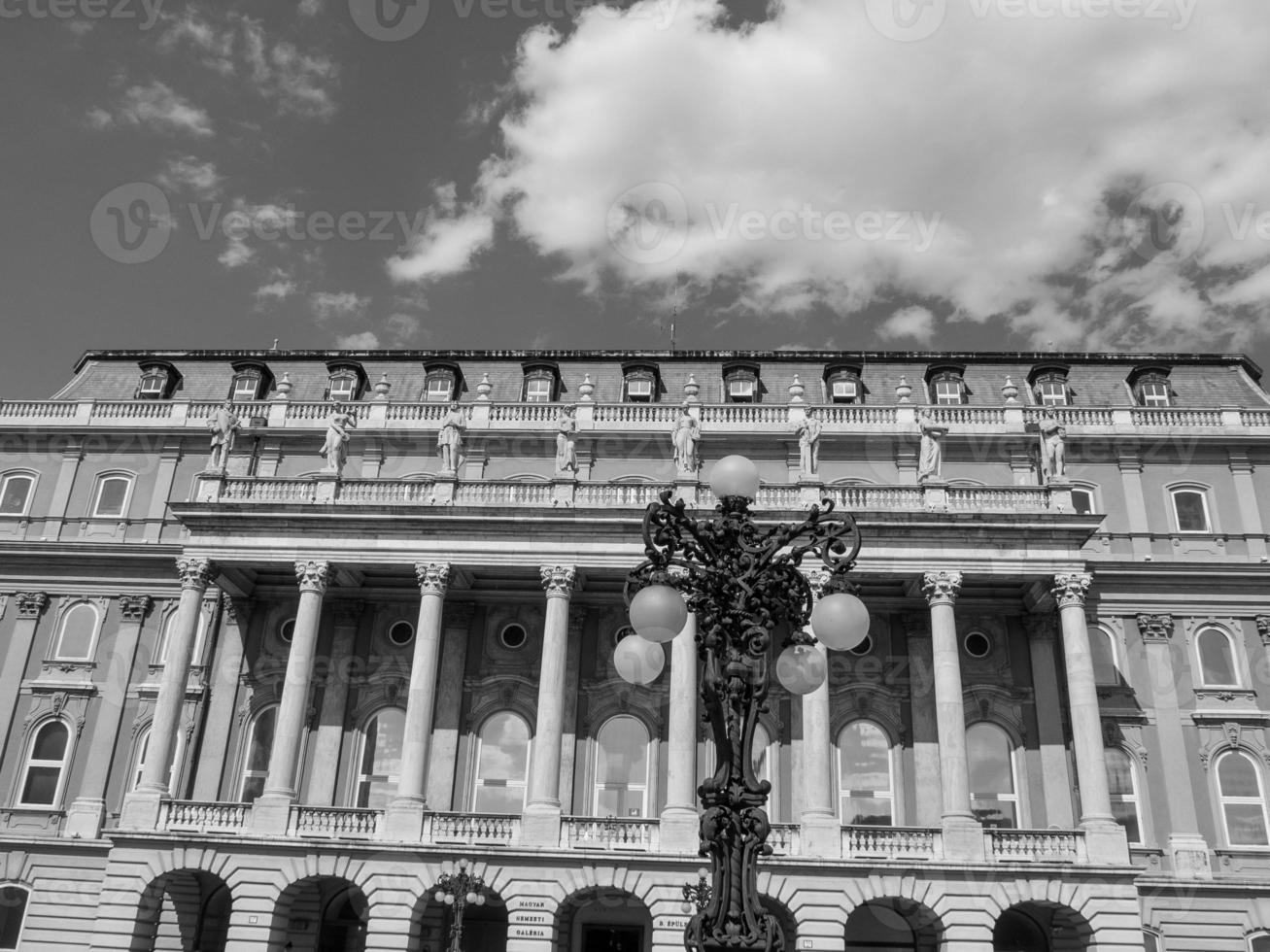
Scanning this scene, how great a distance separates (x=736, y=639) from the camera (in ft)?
35.4

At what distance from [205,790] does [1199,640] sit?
101 feet

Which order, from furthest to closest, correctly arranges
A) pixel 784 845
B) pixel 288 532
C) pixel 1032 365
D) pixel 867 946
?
pixel 1032 365
pixel 288 532
pixel 867 946
pixel 784 845

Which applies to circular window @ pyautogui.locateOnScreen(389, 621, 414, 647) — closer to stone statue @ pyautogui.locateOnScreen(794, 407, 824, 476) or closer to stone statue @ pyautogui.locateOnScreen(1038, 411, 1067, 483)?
stone statue @ pyautogui.locateOnScreen(794, 407, 824, 476)

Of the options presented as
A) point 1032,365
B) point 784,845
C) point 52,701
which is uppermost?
point 1032,365

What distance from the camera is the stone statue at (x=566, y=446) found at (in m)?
33.7

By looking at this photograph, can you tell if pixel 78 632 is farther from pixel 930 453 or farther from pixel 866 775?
pixel 930 453

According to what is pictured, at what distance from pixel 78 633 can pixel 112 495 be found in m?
5.05

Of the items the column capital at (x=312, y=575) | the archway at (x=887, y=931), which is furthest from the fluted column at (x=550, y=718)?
the archway at (x=887, y=931)

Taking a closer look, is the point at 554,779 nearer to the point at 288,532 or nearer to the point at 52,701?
the point at 288,532

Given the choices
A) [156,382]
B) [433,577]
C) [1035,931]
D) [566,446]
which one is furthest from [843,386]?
[156,382]

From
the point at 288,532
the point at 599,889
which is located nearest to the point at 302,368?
the point at 288,532

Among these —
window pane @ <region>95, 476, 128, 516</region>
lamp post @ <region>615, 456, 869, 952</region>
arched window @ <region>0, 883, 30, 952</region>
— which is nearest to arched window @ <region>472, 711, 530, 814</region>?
arched window @ <region>0, 883, 30, 952</region>

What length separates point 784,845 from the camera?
1130 inches

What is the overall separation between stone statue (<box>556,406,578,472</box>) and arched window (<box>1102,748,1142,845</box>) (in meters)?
18.0
